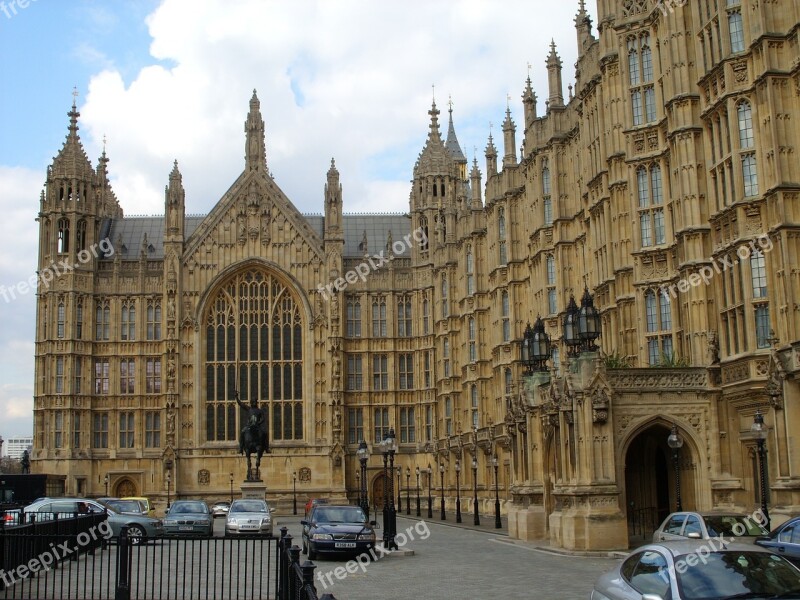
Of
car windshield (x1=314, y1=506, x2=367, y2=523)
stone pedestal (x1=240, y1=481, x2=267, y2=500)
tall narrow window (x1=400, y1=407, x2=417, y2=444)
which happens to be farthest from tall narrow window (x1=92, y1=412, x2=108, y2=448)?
car windshield (x1=314, y1=506, x2=367, y2=523)

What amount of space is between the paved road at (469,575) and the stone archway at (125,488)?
42854 millimetres

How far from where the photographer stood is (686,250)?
3225 cm

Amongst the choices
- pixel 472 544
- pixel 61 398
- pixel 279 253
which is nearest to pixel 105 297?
pixel 61 398

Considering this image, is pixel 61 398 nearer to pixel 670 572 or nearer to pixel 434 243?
pixel 434 243

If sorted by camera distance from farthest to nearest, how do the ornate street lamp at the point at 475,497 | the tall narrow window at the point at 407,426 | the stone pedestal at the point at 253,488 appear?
the tall narrow window at the point at 407,426 → the stone pedestal at the point at 253,488 → the ornate street lamp at the point at 475,497

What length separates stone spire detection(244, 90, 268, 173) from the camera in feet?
245

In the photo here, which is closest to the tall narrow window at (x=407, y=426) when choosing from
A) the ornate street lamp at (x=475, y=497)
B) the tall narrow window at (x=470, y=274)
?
the tall narrow window at (x=470, y=274)

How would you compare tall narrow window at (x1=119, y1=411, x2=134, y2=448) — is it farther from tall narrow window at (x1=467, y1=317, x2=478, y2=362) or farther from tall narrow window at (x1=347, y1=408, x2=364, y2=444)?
tall narrow window at (x1=467, y1=317, x2=478, y2=362)

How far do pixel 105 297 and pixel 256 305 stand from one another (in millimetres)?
10534

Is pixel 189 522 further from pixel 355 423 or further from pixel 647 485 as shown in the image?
pixel 355 423

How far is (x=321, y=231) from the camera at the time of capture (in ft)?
261

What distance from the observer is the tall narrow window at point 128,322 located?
7281 cm

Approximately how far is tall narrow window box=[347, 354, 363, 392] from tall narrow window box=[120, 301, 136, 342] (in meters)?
15.2

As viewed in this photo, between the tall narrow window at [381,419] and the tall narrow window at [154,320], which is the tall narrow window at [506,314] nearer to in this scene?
the tall narrow window at [381,419]
